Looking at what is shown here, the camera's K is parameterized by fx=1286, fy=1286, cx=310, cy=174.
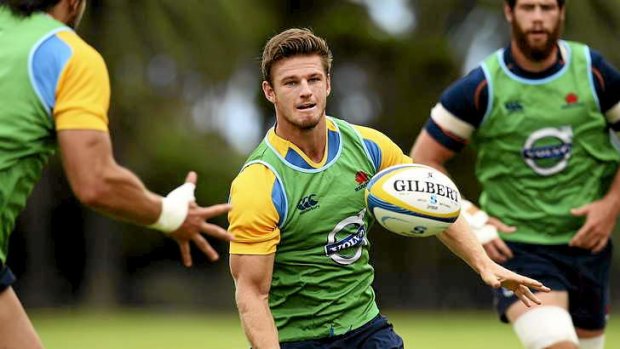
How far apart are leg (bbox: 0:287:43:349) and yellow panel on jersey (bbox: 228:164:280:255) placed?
0.98 m

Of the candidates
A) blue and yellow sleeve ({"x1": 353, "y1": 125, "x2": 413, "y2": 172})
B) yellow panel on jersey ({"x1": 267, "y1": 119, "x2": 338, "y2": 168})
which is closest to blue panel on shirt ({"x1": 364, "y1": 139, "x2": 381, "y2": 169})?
blue and yellow sleeve ({"x1": 353, "y1": 125, "x2": 413, "y2": 172})

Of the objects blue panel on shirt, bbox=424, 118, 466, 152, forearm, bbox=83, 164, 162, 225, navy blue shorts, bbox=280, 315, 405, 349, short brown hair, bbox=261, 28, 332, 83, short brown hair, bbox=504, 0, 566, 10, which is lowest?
navy blue shorts, bbox=280, 315, 405, 349

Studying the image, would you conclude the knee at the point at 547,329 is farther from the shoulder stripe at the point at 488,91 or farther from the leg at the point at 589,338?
the shoulder stripe at the point at 488,91

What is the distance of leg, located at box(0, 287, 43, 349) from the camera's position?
5.03 metres

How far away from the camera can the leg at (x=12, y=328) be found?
16.5 ft

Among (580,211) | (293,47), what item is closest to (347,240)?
(293,47)

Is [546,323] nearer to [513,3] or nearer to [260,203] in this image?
[513,3]

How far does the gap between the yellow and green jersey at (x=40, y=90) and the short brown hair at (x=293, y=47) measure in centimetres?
126

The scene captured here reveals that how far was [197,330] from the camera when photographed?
17312mm

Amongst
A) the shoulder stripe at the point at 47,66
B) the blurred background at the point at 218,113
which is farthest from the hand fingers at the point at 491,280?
the blurred background at the point at 218,113

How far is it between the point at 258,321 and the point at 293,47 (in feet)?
4.20

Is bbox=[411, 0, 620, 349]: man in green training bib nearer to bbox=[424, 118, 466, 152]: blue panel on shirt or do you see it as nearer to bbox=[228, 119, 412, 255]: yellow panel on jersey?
bbox=[424, 118, 466, 152]: blue panel on shirt

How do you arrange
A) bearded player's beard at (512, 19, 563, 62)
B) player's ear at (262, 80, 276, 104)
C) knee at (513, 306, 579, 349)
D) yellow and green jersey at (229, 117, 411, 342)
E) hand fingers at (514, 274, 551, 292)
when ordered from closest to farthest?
hand fingers at (514, 274, 551, 292)
yellow and green jersey at (229, 117, 411, 342)
player's ear at (262, 80, 276, 104)
knee at (513, 306, 579, 349)
bearded player's beard at (512, 19, 563, 62)

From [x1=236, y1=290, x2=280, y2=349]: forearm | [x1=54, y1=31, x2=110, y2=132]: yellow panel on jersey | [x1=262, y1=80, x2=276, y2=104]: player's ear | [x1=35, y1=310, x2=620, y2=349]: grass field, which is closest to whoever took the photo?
[x1=54, y1=31, x2=110, y2=132]: yellow panel on jersey
